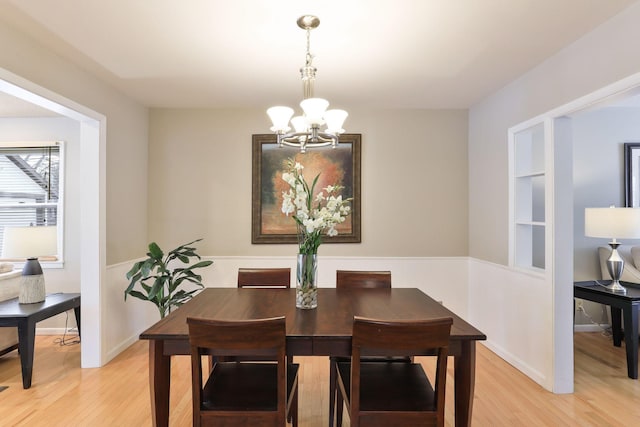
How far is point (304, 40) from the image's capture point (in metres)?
2.55

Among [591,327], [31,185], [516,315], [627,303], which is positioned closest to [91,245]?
[31,185]

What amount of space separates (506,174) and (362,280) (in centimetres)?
178

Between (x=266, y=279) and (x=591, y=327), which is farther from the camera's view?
(x=591, y=327)

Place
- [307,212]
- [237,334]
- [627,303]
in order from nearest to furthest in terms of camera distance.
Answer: [237,334], [307,212], [627,303]

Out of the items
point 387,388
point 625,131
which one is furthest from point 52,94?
point 625,131

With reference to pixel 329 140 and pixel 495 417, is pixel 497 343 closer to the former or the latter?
pixel 495 417

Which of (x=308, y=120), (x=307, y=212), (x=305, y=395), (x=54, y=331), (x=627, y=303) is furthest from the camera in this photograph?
(x=54, y=331)

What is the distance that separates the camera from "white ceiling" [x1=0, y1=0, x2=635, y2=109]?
2.14 metres

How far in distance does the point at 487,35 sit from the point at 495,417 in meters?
2.52

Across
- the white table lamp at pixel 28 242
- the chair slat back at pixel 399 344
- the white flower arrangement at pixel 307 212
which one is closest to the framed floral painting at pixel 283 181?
the white table lamp at pixel 28 242

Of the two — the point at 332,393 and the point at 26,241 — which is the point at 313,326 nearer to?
the point at 332,393

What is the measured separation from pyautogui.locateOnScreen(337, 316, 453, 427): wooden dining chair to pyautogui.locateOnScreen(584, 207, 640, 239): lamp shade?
254 cm

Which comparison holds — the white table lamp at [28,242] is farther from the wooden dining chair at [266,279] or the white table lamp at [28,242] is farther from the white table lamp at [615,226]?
the white table lamp at [615,226]

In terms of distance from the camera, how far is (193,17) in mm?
2252
